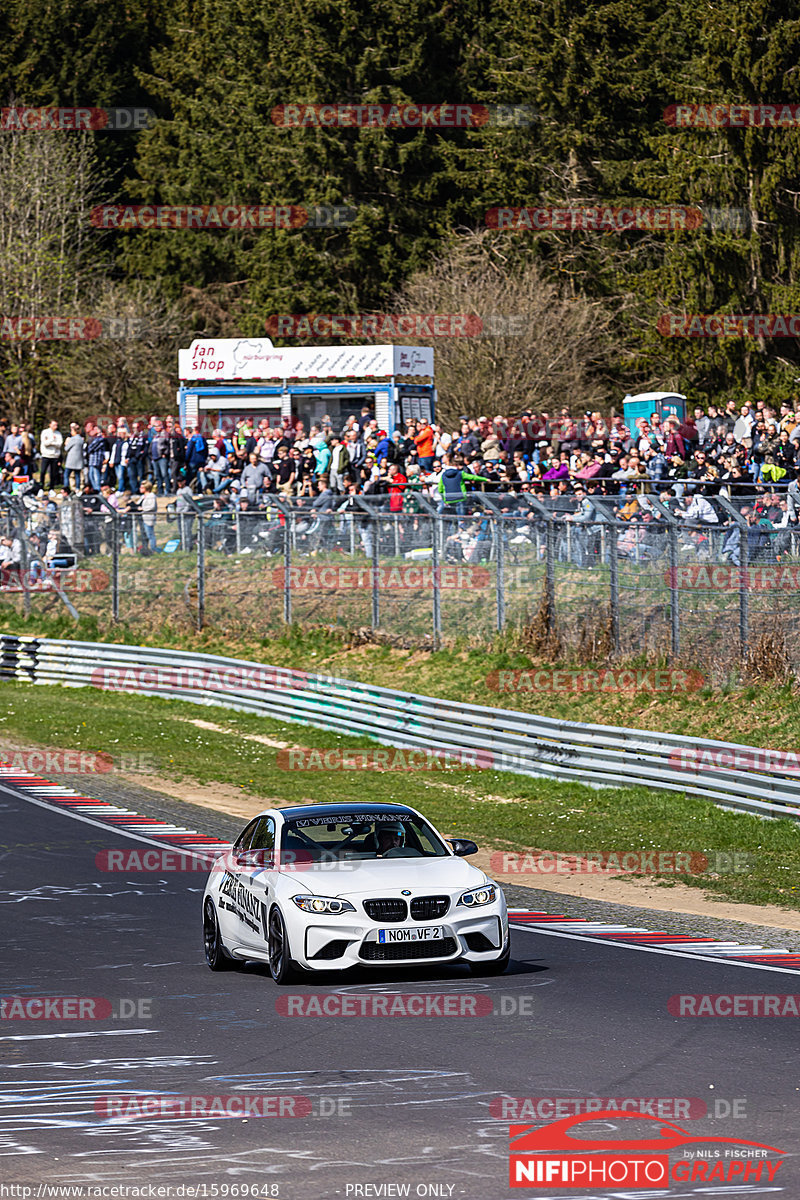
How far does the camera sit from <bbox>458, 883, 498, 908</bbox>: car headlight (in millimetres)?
11828

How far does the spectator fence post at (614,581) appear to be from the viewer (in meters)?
24.5

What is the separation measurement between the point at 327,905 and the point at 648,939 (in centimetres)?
365

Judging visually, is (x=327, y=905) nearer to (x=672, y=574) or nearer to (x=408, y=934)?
(x=408, y=934)

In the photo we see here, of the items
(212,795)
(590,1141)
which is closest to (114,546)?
(212,795)

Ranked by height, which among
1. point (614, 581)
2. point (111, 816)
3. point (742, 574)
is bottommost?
point (111, 816)

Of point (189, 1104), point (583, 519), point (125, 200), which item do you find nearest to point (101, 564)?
point (583, 519)

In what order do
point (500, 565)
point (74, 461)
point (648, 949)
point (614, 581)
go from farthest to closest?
point (74, 461)
point (500, 565)
point (614, 581)
point (648, 949)

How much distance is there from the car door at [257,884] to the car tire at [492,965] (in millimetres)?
1476

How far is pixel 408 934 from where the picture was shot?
1166 cm

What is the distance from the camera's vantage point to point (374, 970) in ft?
41.0

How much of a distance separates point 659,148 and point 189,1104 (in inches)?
1871

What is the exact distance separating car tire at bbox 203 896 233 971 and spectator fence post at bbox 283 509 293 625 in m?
17.2

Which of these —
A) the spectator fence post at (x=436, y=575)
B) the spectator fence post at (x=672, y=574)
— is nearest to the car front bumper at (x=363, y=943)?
the spectator fence post at (x=672, y=574)

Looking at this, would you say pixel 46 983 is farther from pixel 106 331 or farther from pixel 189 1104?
pixel 106 331
